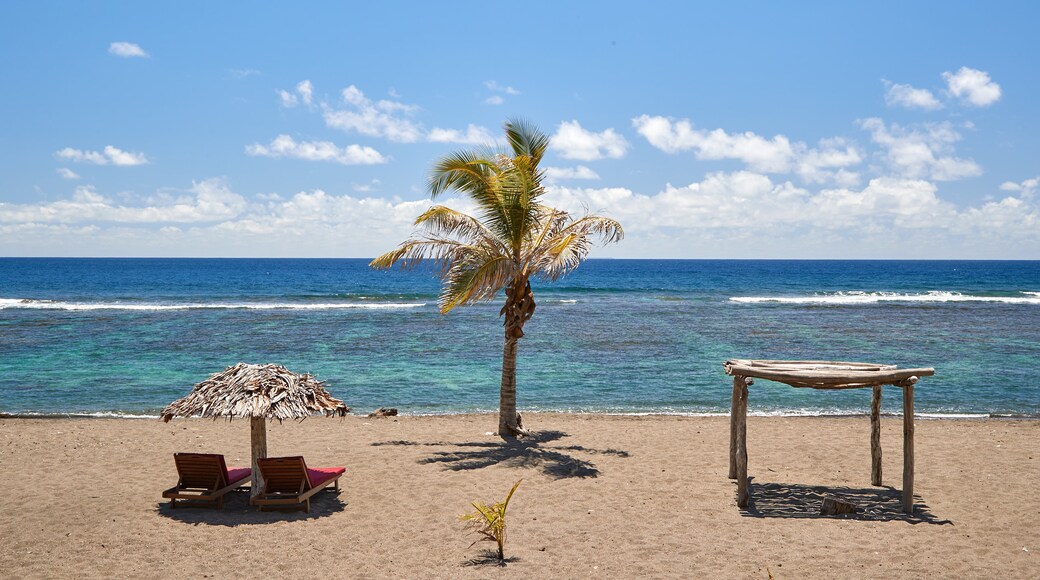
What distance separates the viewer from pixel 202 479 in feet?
30.0

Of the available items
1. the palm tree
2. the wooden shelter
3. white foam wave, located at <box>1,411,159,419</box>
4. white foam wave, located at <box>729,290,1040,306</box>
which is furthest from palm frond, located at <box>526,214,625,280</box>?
white foam wave, located at <box>729,290,1040,306</box>

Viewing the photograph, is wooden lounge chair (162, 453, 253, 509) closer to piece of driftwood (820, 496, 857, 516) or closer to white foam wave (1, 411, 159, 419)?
white foam wave (1, 411, 159, 419)

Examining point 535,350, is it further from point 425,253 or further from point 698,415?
point 425,253

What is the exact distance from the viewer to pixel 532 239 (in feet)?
41.2

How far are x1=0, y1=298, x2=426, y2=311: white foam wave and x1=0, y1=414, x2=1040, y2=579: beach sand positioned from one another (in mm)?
31988

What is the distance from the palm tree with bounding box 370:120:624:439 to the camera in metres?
11.6

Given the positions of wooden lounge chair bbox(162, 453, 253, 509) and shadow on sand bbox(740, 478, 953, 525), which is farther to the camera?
wooden lounge chair bbox(162, 453, 253, 509)

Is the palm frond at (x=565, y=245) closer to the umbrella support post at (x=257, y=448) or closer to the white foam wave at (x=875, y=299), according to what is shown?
the umbrella support post at (x=257, y=448)

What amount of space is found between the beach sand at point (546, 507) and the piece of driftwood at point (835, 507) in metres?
0.20

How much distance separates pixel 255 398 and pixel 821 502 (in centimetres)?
733

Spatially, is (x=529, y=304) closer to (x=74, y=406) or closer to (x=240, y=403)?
(x=240, y=403)

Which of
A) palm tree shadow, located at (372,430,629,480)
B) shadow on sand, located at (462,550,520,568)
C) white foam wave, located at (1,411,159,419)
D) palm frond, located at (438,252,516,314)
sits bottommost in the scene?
white foam wave, located at (1,411,159,419)

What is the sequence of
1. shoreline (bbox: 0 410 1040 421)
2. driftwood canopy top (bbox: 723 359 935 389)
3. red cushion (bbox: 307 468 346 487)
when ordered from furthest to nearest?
shoreline (bbox: 0 410 1040 421) < red cushion (bbox: 307 468 346 487) < driftwood canopy top (bbox: 723 359 935 389)

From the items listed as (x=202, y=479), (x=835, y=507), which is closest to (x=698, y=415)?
(x=835, y=507)
